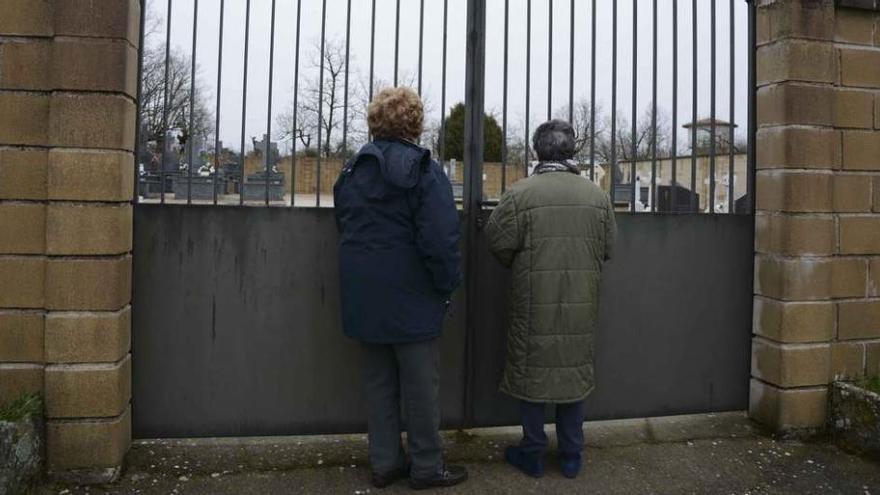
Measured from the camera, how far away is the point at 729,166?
4047mm

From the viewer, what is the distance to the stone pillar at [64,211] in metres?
2.99

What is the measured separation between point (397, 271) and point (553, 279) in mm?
728

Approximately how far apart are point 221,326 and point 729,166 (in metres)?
3.07

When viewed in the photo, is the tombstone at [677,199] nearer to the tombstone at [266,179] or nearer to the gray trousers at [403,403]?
the gray trousers at [403,403]

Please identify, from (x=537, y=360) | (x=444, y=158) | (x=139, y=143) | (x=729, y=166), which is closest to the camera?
(x=537, y=360)

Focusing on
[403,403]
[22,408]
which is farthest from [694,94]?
[22,408]

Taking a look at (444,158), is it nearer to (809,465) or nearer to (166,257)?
(166,257)

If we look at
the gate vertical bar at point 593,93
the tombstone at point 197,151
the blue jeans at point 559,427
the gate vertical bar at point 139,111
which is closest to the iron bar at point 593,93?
the gate vertical bar at point 593,93

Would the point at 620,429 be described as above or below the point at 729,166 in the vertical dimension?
below

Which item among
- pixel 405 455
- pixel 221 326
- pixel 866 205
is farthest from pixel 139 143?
pixel 866 205

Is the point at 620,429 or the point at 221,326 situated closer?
the point at 221,326

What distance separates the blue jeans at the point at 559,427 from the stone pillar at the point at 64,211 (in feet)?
6.31

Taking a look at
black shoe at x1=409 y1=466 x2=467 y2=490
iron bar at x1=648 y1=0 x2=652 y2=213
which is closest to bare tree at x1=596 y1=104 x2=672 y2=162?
iron bar at x1=648 y1=0 x2=652 y2=213

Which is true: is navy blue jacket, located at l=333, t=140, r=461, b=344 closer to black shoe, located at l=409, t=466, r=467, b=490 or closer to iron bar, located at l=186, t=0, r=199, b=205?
black shoe, located at l=409, t=466, r=467, b=490
